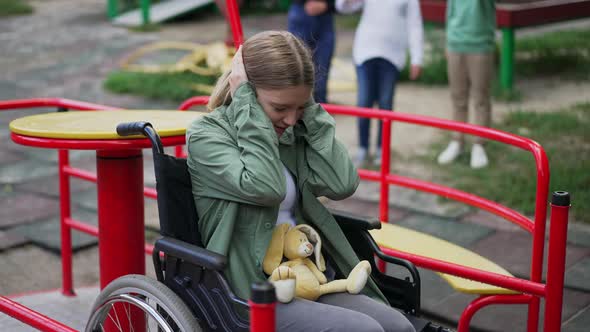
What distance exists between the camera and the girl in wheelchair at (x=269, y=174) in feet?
7.85

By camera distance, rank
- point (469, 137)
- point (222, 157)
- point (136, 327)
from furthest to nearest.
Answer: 1. point (469, 137)
2. point (136, 327)
3. point (222, 157)

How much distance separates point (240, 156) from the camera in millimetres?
2455

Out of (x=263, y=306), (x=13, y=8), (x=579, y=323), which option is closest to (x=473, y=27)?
(x=579, y=323)

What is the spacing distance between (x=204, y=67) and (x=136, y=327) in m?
7.39

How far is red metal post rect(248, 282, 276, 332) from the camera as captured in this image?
1.76 meters

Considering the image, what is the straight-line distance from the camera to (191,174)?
2.52 m

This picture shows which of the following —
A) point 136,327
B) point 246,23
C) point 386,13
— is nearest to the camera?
point 136,327

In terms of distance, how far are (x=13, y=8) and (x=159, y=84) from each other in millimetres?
6718

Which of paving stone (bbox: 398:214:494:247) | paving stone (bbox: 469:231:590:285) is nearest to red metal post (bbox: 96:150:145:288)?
paving stone (bbox: 469:231:590:285)

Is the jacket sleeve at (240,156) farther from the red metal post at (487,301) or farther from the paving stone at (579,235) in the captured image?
the paving stone at (579,235)

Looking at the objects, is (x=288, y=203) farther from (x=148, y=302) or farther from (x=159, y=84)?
(x=159, y=84)

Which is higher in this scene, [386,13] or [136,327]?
[386,13]

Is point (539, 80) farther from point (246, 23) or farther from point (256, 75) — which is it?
point (256, 75)

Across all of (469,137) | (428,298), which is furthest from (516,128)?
(428,298)
